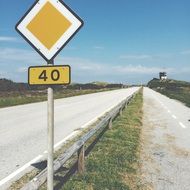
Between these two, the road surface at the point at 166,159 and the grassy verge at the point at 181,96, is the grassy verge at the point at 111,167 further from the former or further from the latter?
the grassy verge at the point at 181,96

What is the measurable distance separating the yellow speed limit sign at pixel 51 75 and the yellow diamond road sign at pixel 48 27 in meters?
0.15

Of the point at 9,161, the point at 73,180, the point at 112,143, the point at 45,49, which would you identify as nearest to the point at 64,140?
the point at 112,143

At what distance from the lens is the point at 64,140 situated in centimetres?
1253

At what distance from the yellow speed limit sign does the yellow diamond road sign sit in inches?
6.0

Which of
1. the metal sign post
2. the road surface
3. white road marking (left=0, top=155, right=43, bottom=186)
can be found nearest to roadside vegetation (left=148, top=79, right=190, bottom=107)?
the road surface

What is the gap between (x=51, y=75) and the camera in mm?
4609

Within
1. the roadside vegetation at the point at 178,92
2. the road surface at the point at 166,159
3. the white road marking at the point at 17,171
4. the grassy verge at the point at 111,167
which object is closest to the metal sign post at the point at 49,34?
the grassy verge at the point at 111,167

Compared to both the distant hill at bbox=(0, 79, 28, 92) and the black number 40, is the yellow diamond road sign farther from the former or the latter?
the distant hill at bbox=(0, 79, 28, 92)

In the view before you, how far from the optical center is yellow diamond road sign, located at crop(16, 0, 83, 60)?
4.61m

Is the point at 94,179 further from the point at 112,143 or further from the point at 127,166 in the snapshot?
the point at 112,143

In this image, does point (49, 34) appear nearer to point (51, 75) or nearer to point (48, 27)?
point (48, 27)

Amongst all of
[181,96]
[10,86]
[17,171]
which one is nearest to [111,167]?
[17,171]

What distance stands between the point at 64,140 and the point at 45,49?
26.7 feet

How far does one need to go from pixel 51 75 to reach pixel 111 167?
4.45 m
